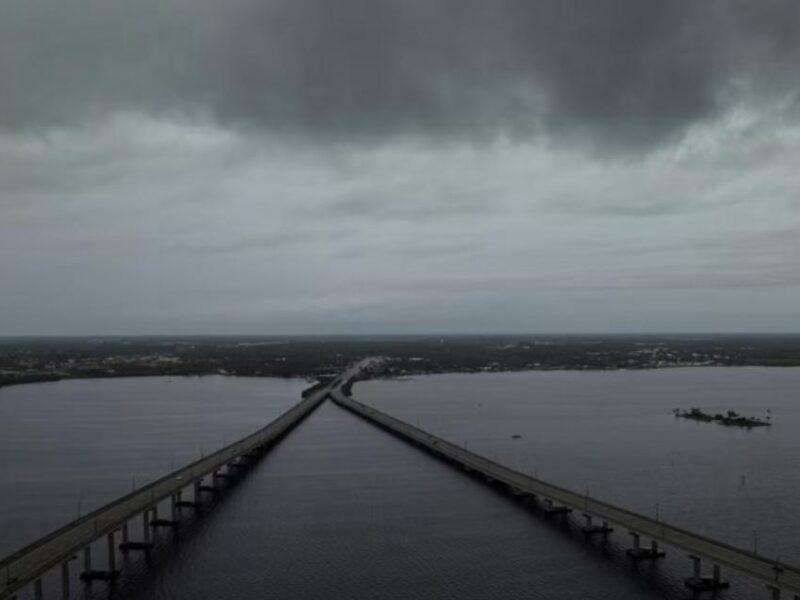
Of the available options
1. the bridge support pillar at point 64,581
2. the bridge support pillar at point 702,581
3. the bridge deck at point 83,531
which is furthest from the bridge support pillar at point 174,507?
the bridge support pillar at point 702,581

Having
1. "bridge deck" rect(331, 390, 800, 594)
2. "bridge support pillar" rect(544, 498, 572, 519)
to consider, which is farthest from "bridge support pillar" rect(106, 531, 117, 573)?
"bridge support pillar" rect(544, 498, 572, 519)

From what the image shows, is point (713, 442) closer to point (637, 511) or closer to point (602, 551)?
point (637, 511)

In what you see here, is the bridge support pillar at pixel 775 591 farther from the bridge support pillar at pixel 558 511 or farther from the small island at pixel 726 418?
the small island at pixel 726 418

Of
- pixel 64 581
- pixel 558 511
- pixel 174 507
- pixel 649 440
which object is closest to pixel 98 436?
pixel 174 507

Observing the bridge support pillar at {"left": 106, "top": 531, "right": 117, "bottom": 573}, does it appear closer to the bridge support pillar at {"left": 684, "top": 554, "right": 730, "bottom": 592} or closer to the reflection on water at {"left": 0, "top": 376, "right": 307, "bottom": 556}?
the reflection on water at {"left": 0, "top": 376, "right": 307, "bottom": 556}

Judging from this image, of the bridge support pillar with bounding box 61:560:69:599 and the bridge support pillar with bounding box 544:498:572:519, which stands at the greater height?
the bridge support pillar with bounding box 61:560:69:599

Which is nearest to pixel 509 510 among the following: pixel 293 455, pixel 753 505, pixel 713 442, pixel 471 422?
pixel 753 505
